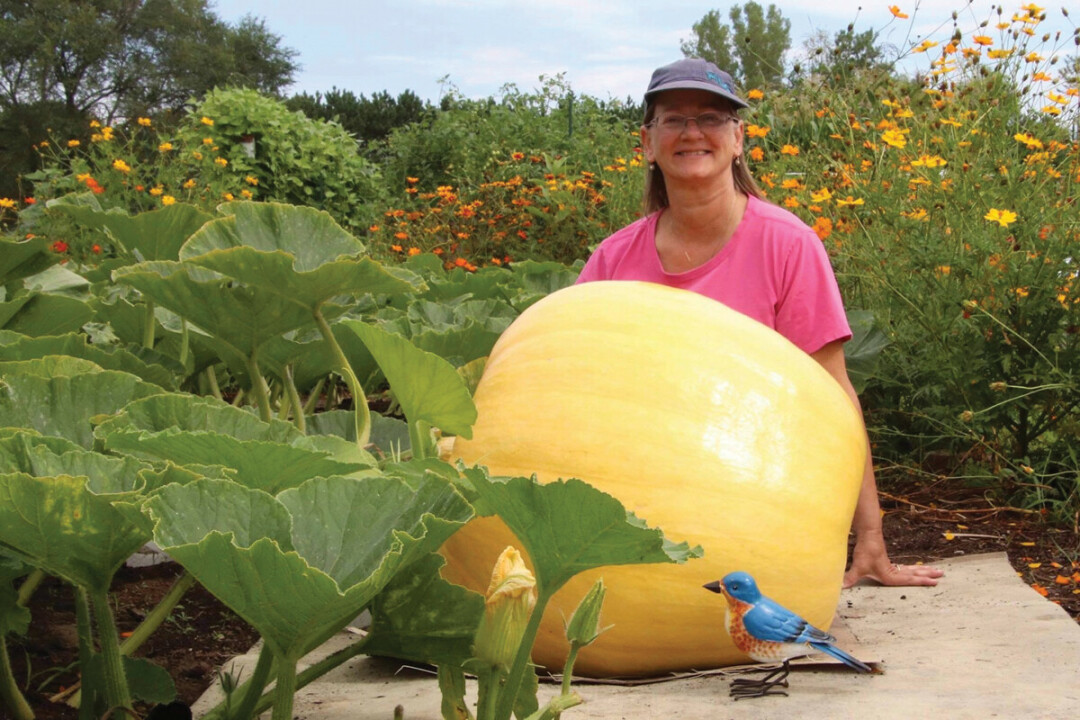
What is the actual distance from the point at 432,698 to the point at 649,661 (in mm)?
354

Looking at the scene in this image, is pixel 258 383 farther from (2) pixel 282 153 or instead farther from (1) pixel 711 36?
(1) pixel 711 36

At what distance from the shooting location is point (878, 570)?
92.0 inches

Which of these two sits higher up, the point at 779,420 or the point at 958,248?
the point at 958,248

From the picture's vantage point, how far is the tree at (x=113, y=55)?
27375 millimetres

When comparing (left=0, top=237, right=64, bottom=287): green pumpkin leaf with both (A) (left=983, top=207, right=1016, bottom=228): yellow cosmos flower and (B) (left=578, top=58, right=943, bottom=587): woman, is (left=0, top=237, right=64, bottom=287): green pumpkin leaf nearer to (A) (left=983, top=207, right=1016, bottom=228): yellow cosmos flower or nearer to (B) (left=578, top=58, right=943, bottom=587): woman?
(B) (left=578, top=58, right=943, bottom=587): woman

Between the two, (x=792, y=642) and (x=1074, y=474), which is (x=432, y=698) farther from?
(x=1074, y=474)

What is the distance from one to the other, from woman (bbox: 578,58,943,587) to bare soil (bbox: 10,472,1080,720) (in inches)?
13.0

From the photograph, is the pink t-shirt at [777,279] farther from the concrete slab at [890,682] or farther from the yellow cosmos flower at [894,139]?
the yellow cosmos flower at [894,139]

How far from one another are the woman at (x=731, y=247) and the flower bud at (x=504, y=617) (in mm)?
1271

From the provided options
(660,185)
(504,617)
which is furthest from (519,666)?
(660,185)

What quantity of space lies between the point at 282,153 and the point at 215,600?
27.3ft

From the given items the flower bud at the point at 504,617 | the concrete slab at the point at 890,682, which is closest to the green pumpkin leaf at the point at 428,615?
the flower bud at the point at 504,617

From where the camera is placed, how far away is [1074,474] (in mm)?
2873

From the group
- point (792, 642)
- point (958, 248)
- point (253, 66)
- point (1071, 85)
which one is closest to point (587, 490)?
point (792, 642)
